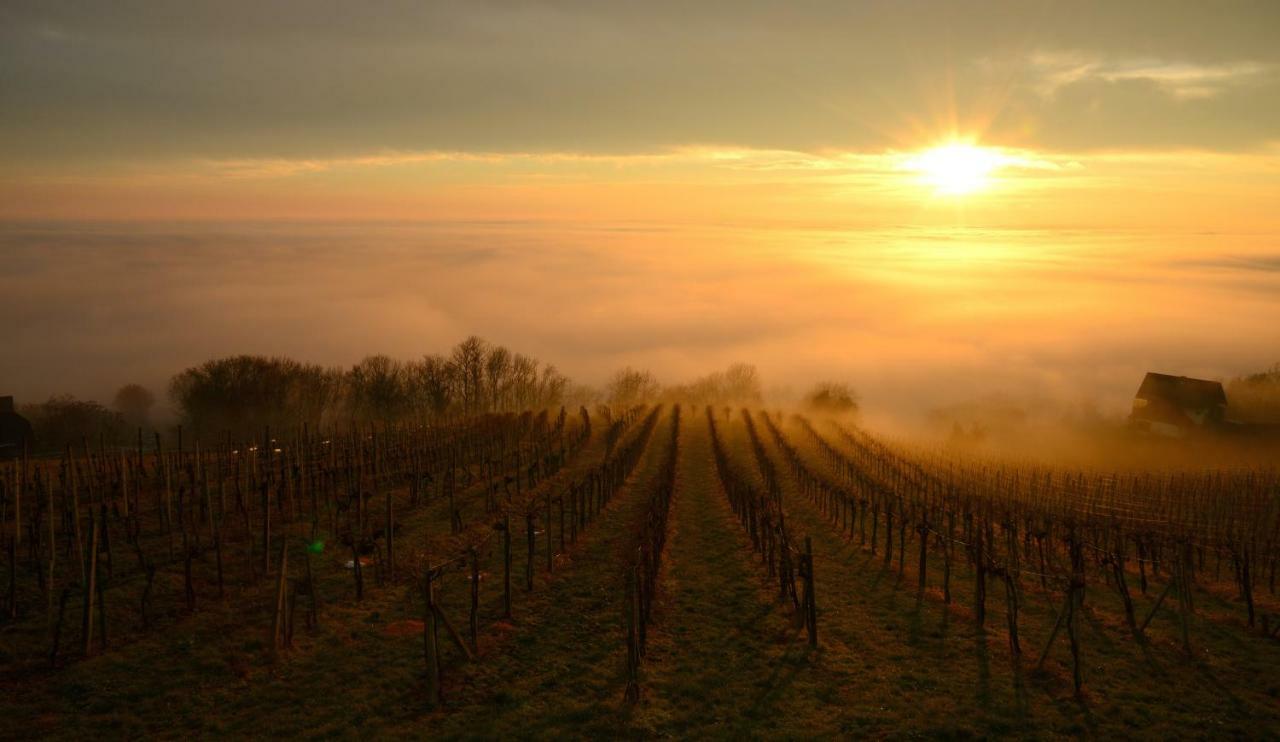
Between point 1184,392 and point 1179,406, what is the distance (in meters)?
1.79

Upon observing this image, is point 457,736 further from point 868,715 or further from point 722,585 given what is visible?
point 722,585

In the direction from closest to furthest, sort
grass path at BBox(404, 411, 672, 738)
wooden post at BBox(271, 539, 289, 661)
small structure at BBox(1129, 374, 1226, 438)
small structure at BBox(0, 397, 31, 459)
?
1. grass path at BBox(404, 411, 672, 738)
2. wooden post at BBox(271, 539, 289, 661)
3. small structure at BBox(0, 397, 31, 459)
4. small structure at BBox(1129, 374, 1226, 438)

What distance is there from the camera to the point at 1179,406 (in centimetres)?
7919

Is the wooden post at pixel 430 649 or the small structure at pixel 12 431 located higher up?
the small structure at pixel 12 431

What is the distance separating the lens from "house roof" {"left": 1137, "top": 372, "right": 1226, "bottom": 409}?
78.3 metres

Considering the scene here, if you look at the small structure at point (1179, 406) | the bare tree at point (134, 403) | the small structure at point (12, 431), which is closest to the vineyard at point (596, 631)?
the small structure at point (12, 431)

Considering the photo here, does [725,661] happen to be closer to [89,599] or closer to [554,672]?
[554,672]

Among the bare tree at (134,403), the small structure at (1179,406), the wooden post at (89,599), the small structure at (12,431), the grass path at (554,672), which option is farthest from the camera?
the bare tree at (134,403)

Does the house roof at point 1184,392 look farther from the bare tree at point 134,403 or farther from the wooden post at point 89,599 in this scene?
the bare tree at point 134,403

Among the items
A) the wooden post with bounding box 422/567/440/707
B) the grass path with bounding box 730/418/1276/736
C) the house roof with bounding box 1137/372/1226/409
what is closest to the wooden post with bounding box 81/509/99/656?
the wooden post with bounding box 422/567/440/707

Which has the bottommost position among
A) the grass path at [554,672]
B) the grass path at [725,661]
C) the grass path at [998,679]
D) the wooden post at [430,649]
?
the grass path at [998,679]

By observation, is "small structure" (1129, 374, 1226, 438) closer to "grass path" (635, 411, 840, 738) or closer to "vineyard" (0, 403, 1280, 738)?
"vineyard" (0, 403, 1280, 738)

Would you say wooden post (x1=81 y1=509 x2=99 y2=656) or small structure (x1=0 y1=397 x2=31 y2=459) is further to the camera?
small structure (x1=0 y1=397 x2=31 y2=459)

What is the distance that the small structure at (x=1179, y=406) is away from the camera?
253 ft
